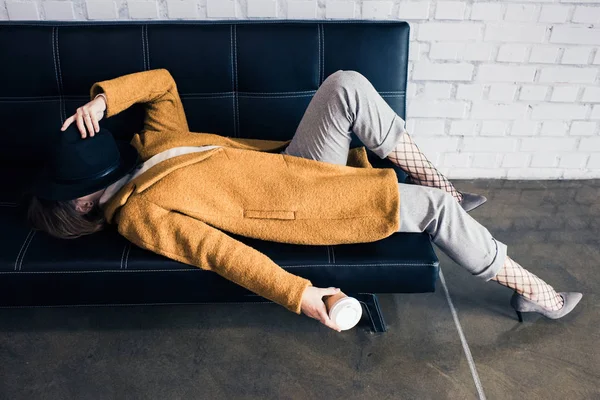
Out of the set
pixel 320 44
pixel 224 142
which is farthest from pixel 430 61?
pixel 224 142

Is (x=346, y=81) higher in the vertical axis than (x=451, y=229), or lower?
higher

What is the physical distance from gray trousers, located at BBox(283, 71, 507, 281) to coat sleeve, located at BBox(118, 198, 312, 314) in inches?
15.5

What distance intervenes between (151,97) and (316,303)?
0.84m

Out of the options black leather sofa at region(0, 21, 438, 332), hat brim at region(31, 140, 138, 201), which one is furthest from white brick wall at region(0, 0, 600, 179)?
hat brim at region(31, 140, 138, 201)

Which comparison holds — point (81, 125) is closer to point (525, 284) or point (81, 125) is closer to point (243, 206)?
point (243, 206)

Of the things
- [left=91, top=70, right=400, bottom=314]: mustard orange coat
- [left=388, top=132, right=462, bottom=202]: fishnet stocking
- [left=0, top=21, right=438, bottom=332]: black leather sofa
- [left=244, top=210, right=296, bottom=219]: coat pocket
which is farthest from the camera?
[left=0, top=21, right=438, bottom=332]: black leather sofa

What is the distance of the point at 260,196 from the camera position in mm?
1512

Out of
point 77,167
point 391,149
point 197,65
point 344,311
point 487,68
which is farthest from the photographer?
point 487,68

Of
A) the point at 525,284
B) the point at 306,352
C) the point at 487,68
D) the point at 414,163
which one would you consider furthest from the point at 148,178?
the point at 487,68

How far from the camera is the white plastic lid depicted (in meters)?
1.28

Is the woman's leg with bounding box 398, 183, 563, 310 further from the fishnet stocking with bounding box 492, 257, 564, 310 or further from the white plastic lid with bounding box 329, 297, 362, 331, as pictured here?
the white plastic lid with bounding box 329, 297, 362, 331

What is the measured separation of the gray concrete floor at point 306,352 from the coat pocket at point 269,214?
41cm

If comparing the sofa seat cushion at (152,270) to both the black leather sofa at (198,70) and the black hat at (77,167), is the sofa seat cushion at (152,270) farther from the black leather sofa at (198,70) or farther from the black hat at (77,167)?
the black hat at (77,167)

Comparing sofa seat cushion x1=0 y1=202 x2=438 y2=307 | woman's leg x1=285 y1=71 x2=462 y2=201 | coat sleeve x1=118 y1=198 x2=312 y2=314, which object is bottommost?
sofa seat cushion x1=0 y1=202 x2=438 y2=307
